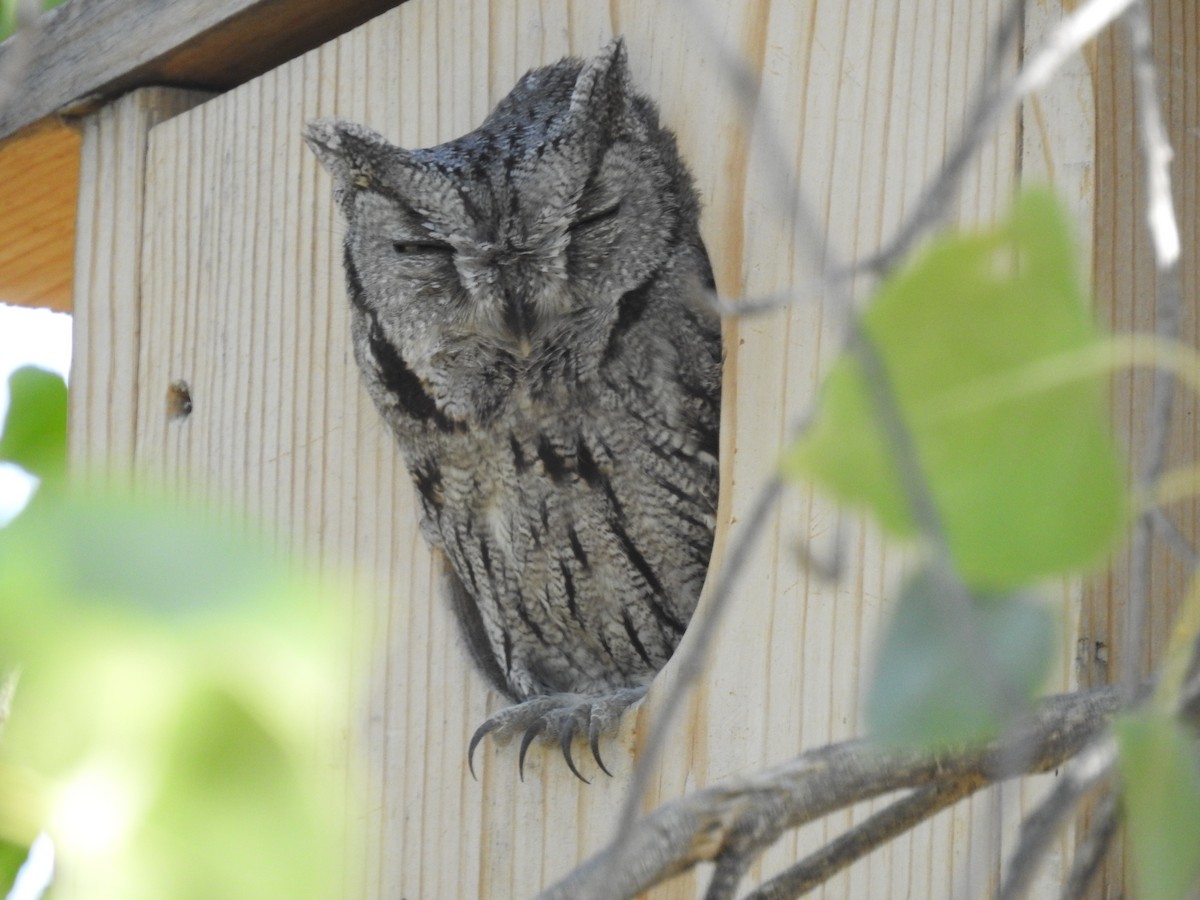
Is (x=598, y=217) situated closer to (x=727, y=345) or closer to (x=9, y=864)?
(x=727, y=345)

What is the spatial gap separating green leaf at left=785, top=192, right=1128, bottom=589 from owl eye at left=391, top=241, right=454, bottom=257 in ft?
4.39

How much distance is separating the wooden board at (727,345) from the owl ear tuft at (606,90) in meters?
0.03

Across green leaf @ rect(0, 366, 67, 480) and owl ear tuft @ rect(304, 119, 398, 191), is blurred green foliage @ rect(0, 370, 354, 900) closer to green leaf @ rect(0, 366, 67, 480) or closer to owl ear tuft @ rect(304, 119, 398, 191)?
green leaf @ rect(0, 366, 67, 480)

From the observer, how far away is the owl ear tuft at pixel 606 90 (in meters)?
1.48

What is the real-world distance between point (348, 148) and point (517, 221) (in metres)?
0.19

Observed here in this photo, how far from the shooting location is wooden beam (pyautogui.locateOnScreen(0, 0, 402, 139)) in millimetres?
1769

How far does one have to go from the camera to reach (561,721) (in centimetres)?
145

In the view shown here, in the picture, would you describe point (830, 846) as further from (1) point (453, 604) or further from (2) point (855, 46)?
(1) point (453, 604)

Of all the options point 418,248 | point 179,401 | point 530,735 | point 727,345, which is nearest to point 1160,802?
point 727,345

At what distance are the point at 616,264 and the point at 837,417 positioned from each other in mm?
1295

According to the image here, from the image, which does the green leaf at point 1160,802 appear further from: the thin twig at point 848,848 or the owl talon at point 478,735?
the owl talon at point 478,735

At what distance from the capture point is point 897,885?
1.16 metres

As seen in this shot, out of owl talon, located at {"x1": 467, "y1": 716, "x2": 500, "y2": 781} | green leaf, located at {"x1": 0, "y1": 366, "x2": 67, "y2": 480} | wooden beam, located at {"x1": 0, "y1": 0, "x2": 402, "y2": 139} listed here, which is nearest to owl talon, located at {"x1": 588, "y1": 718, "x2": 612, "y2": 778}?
owl talon, located at {"x1": 467, "y1": 716, "x2": 500, "y2": 781}

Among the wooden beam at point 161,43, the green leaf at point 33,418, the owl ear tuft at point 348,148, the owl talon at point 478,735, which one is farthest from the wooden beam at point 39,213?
the green leaf at point 33,418
